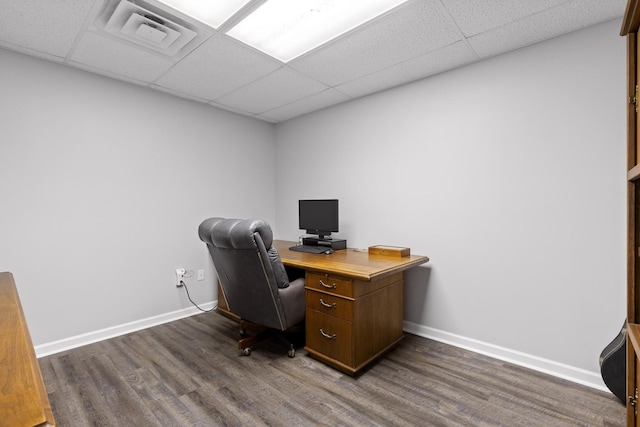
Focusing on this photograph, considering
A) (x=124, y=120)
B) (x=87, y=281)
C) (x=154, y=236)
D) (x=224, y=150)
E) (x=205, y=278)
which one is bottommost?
(x=205, y=278)

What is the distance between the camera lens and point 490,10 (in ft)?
5.81

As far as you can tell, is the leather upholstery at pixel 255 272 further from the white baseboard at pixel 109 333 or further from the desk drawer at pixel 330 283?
the white baseboard at pixel 109 333

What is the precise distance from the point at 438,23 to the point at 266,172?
8.52 feet

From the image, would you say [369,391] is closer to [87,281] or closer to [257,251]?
[257,251]

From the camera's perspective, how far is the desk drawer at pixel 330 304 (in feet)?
6.68

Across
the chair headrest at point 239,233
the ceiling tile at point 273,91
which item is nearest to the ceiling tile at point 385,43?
the ceiling tile at point 273,91

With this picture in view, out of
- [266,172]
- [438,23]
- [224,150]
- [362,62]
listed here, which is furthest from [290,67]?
[266,172]

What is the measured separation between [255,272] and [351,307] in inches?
27.3

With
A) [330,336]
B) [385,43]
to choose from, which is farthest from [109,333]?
[385,43]

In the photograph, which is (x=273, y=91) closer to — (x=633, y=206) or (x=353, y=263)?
(x=353, y=263)

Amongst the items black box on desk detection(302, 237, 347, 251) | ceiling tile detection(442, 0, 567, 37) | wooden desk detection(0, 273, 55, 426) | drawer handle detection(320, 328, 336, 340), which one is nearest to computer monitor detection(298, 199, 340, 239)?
black box on desk detection(302, 237, 347, 251)

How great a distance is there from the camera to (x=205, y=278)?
334cm

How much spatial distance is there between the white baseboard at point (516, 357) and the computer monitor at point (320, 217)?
1.13 m

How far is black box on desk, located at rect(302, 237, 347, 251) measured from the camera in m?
2.96
